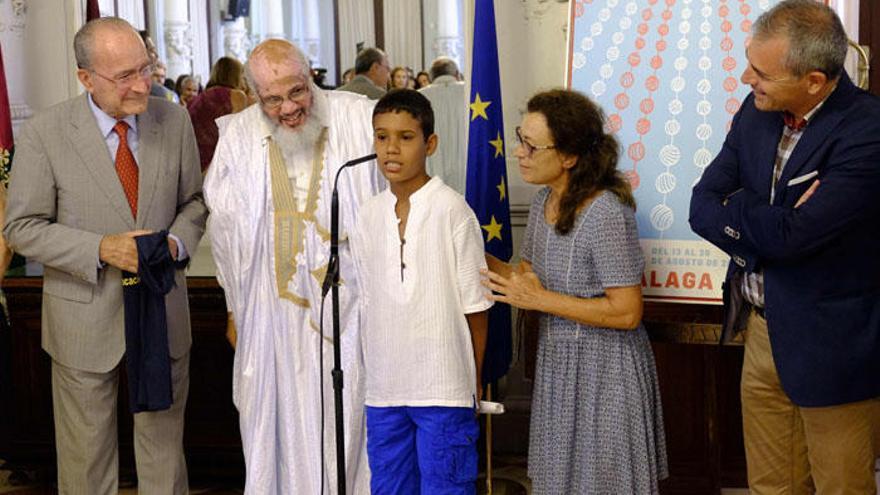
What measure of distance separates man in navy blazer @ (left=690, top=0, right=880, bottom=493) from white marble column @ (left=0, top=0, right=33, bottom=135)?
435cm

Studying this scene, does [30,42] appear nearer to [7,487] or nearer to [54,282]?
[7,487]

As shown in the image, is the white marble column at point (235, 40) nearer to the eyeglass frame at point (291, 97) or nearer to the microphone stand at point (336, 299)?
the eyeglass frame at point (291, 97)

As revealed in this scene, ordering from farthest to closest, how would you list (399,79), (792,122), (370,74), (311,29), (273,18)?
(273,18), (311,29), (399,79), (370,74), (792,122)

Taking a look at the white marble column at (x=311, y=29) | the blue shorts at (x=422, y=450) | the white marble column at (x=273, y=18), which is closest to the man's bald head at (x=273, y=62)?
the blue shorts at (x=422, y=450)

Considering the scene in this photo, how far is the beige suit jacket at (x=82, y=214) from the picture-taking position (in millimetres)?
3543

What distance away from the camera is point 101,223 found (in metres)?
3.61

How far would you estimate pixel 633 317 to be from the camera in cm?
305

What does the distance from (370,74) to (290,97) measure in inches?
142

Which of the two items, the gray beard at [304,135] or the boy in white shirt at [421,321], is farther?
the gray beard at [304,135]

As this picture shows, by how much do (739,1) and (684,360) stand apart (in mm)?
Result: 1429

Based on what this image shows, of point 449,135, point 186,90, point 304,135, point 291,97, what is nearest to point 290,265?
point 304,135

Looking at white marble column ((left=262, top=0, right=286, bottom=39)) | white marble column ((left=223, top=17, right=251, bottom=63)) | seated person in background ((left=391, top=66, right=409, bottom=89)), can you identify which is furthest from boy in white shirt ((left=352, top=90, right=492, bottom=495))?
white marble column ((left=262, top=0, right=286, bottom=39))

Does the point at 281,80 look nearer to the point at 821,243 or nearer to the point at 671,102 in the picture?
the point at 671,102

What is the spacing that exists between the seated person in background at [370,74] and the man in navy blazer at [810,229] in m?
4.00
